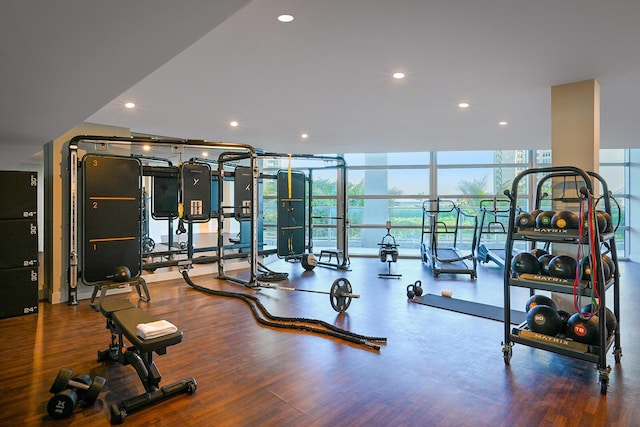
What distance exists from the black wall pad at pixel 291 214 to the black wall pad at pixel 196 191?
5.31 feet

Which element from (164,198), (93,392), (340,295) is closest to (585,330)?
(340,295)

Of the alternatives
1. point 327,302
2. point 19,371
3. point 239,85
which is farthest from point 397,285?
point 19,371

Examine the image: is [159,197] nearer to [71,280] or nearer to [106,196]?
[106,196]

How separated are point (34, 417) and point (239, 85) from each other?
3258mm

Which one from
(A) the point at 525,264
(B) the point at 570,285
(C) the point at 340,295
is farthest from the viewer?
(C) the point at 340,295

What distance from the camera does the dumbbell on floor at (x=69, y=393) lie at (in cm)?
228

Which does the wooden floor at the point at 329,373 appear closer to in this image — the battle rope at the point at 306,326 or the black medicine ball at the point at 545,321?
the battle rope at the point at 306,326

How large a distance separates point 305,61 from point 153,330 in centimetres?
248

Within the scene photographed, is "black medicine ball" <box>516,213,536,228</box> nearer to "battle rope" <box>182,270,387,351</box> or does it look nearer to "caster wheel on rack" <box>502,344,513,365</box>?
"caster wheel on rack" <box>502,344,513,365</box>

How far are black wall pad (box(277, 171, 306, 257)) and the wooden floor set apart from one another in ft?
9.46

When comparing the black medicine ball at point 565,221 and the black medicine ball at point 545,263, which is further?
the black medicine ball at point 545,263

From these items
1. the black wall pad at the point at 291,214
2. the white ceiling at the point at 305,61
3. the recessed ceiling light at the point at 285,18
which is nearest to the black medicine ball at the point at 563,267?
the white ceiling at the point at 305,61

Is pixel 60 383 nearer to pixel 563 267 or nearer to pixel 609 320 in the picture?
pixel 563 267

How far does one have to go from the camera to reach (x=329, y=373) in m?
2.90
